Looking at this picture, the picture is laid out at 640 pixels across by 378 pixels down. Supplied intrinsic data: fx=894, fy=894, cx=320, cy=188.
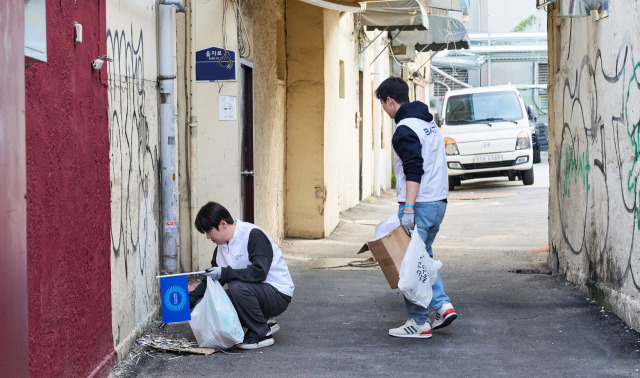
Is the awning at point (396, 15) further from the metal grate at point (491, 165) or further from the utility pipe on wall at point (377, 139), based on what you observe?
Result: the metal grate at point (491, 165)

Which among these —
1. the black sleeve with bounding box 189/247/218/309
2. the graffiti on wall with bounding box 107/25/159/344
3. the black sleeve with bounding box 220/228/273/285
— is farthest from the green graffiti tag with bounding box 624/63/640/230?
the graffiti on wall with bounding box 107/25/159/344

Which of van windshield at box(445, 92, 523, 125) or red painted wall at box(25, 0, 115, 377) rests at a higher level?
van windshield at box(445, 92, 523, 125)

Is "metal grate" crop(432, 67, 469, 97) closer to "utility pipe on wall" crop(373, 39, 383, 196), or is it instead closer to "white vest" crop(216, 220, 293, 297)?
"utility pipe on wall" crop(373, 39, 383, 196)

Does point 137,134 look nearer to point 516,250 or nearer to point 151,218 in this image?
point 151,218

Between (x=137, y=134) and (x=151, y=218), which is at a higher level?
(x=137, y=134)

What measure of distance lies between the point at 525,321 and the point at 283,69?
637cm

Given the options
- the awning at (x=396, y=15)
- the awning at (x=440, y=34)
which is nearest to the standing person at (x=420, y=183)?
the awning at (x=396, y=15)

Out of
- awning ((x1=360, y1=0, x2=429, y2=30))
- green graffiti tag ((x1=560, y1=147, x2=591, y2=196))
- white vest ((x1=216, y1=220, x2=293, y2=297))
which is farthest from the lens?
awning ((x1=360, y1=0, x2=429, y2=30))

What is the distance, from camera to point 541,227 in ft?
45.9

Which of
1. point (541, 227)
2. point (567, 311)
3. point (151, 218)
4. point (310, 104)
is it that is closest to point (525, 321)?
point (567, 311)

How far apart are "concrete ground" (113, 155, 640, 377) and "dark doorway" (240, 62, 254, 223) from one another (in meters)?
0.92

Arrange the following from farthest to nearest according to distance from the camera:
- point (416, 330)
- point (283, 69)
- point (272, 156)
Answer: point (283, 69), point (272, 156), point (416, 330)

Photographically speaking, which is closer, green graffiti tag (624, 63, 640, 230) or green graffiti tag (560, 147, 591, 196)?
green graffiti tag (624, 63, 640, 230)

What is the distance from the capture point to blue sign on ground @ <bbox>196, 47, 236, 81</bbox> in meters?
8.42
